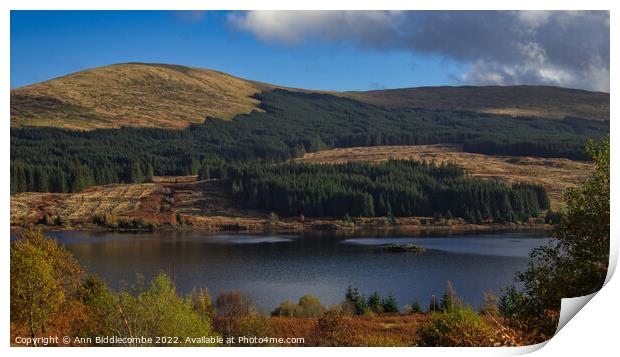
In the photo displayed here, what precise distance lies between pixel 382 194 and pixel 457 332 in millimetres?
19053

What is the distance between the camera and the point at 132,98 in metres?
42.1

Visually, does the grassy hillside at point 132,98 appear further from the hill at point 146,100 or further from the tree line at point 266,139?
the tree line at point 266,139

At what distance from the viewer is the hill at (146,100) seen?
1318 inches

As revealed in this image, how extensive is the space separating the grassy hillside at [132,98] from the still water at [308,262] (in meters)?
8.09

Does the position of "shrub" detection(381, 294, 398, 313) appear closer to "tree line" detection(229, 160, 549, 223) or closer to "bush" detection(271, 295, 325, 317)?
"bush" detection(271, 295, 325, 317)

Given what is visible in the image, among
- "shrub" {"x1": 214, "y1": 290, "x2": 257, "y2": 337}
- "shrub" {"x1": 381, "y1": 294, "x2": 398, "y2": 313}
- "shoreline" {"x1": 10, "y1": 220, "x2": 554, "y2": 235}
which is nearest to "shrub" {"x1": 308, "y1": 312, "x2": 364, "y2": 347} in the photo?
"shrub" {"x1": 214, "y1": 290, "x2": 257, "y2": 337}

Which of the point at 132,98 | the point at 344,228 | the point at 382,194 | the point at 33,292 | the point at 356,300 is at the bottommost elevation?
the point at 356,300

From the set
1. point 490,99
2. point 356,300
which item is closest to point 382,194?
point 356,300

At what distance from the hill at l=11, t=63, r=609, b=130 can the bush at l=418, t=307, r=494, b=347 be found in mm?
20161

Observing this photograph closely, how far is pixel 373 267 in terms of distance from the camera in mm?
25984

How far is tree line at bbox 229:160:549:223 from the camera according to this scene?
30328 mm

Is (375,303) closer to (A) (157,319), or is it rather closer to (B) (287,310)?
(B) (287,310)

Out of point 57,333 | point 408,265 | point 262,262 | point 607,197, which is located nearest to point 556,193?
point 408,265
